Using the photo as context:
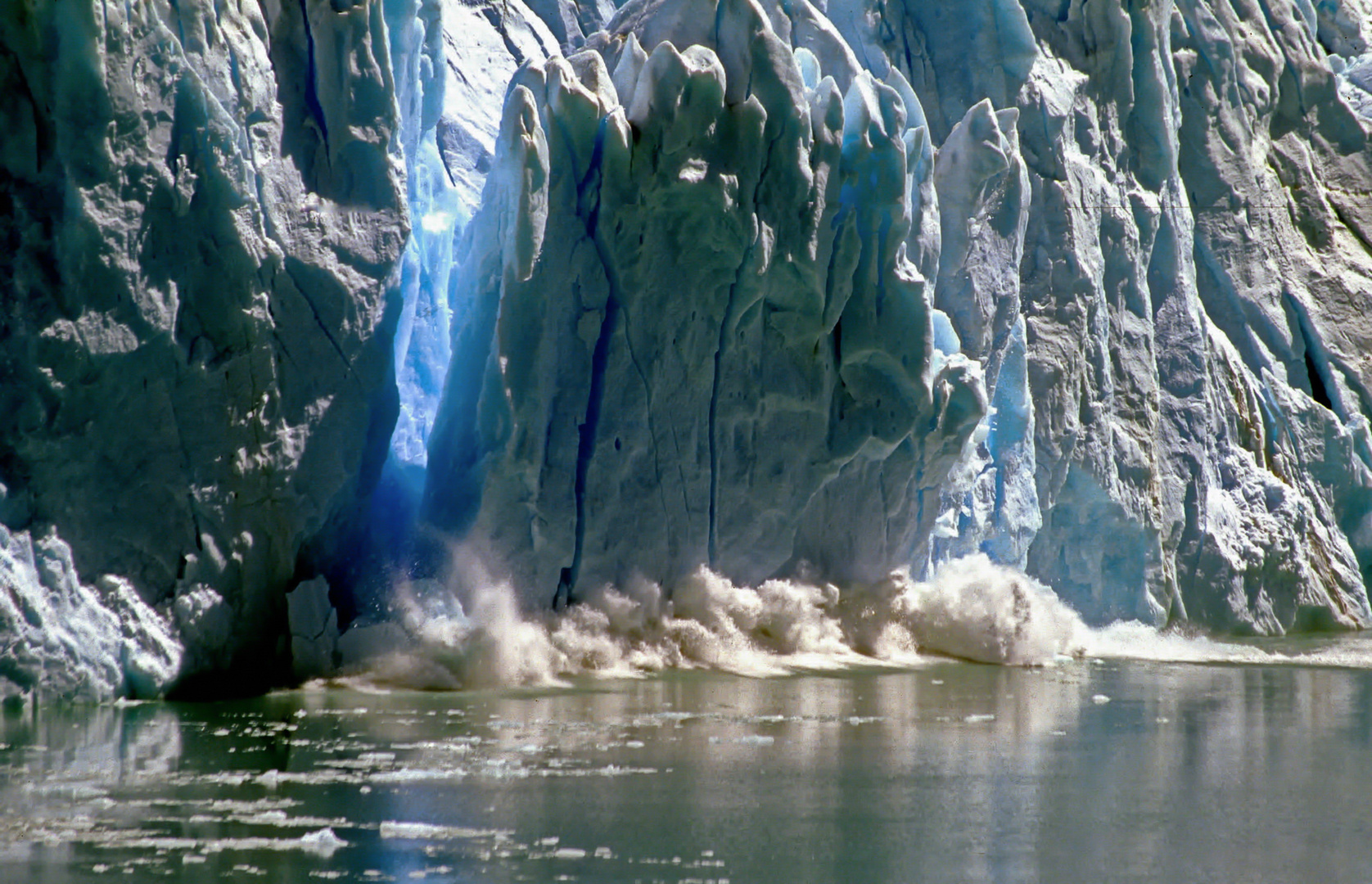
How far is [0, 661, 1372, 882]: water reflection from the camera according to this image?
13.4 ft

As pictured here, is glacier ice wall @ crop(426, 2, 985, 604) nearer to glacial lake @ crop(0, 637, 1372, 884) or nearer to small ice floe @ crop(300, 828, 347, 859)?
glacial lake @ crop(0, 637, 1372, 884)

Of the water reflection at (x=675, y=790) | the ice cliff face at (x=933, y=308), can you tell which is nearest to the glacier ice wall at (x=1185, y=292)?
the ice cliff face at (x=933, y=308)

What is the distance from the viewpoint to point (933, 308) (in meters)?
12.9

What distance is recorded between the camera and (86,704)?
7164 mm

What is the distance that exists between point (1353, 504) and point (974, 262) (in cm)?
762

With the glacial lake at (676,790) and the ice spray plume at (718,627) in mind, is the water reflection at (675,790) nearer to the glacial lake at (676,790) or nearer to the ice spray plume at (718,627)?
the glacial lake at (676,790)

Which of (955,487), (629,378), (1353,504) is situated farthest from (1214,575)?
(629,378)

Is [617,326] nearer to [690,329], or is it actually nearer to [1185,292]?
[690,329]

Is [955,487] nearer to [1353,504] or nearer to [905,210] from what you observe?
[905,210]

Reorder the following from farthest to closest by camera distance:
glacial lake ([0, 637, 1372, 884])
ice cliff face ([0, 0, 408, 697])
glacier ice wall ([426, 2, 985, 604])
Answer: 1. glacier ice wall ([426, 2, 985, 604])
2. ice cliff face ([0, 0, 408, 697])
3. glacial lake ([0, 637, 1372, 884])

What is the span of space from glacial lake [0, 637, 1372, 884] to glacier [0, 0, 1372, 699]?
45.3 inches

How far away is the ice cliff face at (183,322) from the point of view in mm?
7184

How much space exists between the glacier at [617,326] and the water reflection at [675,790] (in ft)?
3.75

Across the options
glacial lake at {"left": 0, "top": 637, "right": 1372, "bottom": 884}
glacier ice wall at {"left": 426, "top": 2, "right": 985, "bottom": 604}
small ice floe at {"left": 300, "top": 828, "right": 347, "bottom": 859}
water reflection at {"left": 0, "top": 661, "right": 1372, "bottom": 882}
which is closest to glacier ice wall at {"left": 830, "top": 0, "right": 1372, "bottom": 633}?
glacier ice wall at {"left": 426, "top": 2, "right": 985, "bottom": 604}
